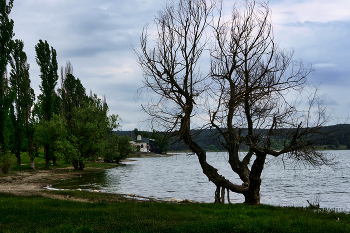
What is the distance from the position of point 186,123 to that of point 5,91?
31302mm

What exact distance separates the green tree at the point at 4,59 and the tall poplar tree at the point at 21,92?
6299 millimetres

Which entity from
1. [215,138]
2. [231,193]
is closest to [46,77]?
[231,193]

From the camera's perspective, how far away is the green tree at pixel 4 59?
120ft

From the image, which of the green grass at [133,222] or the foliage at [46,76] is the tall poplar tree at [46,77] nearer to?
the foliage at [46,76]

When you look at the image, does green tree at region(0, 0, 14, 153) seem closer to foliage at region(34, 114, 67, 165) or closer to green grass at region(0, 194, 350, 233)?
foliage at region(34, 114, 67, 165)

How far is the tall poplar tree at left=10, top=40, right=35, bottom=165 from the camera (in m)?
46.3

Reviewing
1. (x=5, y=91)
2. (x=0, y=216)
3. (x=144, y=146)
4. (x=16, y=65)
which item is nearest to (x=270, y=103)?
(x=0, y=216)

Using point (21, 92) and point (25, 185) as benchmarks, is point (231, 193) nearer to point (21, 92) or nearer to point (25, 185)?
point (25, 185)

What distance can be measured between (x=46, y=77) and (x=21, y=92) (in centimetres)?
472

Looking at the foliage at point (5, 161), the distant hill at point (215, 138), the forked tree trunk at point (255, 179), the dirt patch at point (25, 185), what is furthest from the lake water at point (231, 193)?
the foliage at point (5, 161)

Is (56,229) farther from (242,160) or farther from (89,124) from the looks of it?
(89,124)

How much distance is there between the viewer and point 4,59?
37.3 meters

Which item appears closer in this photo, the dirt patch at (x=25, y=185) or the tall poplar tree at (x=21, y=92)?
the dirt patch at (x=25, y=185)

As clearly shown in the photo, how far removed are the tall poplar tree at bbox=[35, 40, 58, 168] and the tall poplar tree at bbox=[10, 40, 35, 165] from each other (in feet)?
8.20
